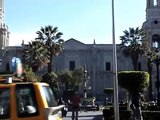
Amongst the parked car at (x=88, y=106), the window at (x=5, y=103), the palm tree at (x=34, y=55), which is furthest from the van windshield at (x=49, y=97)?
the palm tree at (x=34, y=55)

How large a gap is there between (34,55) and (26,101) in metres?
45.7

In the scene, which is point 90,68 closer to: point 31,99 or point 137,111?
point 137,111

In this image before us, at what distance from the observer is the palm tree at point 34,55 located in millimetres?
54469

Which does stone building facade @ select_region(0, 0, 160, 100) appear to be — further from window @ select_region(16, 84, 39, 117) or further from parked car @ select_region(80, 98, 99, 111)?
window @ select_region(16, 84, 39, 117)

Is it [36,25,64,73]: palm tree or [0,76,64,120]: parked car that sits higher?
[36,25,64,73]: palm tree

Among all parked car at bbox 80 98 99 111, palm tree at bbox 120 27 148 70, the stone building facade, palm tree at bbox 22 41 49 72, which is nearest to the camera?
parked car at bbox 80 98 99 111

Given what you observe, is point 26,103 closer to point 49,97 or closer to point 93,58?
point 49,97

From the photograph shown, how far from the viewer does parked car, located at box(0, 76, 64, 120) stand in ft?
28.9

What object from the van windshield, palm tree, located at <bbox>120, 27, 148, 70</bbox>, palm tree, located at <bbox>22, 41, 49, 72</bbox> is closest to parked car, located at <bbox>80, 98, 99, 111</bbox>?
palm tree, located at <bbox>22, 41, 49, 72</bbox>

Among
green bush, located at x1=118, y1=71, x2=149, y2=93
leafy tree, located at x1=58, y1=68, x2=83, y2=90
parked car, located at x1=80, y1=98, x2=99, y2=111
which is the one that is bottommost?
parked car, located at x1=80, y1=98, x2=99, y2=111

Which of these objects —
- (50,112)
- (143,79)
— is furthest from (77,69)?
(50,112)

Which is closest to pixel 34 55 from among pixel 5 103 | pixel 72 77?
pixel 72 77

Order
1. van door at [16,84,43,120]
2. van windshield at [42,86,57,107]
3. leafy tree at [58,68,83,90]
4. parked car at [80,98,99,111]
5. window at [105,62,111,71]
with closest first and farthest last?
1. van door at [16,84,43,120]
2. van windshield at [42,86,57,107]
3. parked car at [80,98,99,111]
4. leafy tree at [58,68,83,90]
5. window at [105,62,111,71]

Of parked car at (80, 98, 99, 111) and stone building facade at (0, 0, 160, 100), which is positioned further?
stone building facade at (0, 0, 160, 100)
